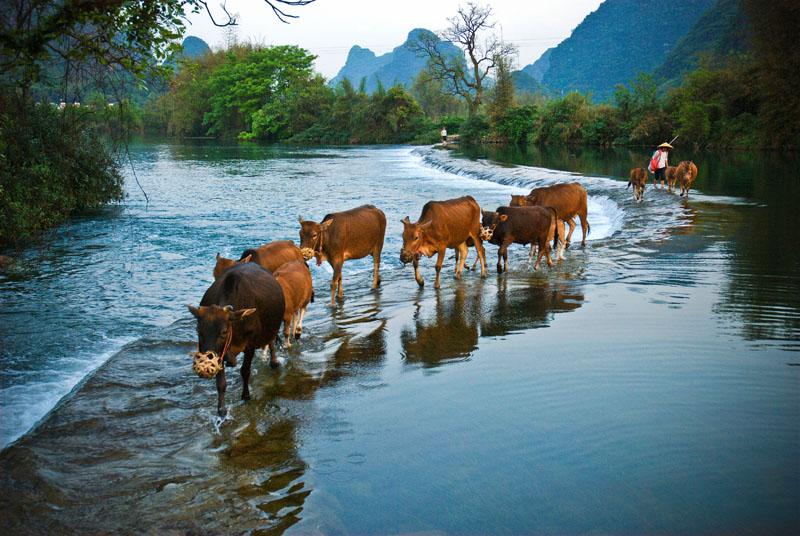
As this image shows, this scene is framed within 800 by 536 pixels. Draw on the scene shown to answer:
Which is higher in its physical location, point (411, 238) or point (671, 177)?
point (671, 177)

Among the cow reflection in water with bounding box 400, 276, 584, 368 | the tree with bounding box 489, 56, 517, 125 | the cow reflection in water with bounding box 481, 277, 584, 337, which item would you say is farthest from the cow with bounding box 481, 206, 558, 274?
the tree with bounding box 489, 56, 517, 125

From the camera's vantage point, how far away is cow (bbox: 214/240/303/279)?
7.74 m

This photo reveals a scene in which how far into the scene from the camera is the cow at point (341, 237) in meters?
9.45

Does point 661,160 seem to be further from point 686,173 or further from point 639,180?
point 639,180

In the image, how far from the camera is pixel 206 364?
5.03m

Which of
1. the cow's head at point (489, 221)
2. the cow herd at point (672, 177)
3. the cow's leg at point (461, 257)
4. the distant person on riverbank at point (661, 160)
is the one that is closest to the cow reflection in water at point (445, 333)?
the cow's leg at point (461, 257)

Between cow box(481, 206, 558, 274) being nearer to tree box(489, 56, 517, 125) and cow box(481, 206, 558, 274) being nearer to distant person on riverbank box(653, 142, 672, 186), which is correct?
distant person on riverbank box(653, 142, 672, 186)

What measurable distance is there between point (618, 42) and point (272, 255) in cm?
18640

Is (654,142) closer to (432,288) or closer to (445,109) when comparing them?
(432,288)

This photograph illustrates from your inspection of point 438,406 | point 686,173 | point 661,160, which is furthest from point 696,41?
point 438,406

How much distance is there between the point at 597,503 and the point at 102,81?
271 inches

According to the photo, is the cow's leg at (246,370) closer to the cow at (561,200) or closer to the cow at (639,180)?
the cow at (561,200)

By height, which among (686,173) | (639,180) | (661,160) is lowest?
(639,180)

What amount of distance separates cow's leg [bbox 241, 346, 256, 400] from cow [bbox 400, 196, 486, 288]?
4.05 m
